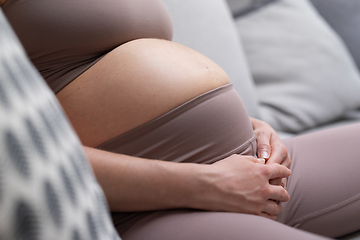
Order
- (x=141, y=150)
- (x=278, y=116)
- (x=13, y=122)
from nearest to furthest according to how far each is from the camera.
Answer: (x=13, y=122), (x=141, y=150), (x=278, y=116)

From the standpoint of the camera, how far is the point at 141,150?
1.86ft

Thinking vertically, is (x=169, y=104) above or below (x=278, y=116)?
above

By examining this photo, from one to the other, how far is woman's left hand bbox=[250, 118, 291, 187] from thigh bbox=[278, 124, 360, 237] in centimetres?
4

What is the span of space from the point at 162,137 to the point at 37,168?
295 mm

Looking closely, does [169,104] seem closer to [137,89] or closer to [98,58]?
[137,89]

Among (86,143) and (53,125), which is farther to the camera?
(86,143)

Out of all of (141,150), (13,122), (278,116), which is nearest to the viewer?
(13,122)

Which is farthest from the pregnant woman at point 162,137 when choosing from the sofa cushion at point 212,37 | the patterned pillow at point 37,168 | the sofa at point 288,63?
the sofa at point 288,63

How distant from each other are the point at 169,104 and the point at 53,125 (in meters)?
0.28

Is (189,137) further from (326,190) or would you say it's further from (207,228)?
(326,190)

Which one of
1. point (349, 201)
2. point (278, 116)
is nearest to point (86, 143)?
point (349, 201)

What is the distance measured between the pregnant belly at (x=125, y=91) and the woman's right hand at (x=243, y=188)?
0.16m

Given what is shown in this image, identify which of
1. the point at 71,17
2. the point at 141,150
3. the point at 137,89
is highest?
the point at 71,17

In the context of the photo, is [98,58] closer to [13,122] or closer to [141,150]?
[141,150]
